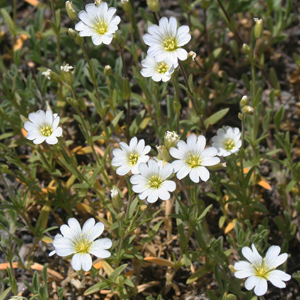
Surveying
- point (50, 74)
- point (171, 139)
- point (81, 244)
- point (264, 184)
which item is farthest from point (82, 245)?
point (264, 184)

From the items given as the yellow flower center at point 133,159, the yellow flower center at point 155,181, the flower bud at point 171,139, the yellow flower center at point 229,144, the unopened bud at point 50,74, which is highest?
the unopened bud at point 50,74

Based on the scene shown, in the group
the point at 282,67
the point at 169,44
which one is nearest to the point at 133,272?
the point at 169,44

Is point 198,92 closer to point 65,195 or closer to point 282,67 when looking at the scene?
point 282,67

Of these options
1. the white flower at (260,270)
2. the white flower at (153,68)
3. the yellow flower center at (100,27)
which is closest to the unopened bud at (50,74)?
the yellow flower center at (100,27)

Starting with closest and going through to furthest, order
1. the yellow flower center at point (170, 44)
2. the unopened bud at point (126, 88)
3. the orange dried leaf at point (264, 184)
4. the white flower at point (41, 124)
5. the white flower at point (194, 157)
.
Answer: the white flower at point (194, 157), the yellow flower center at point (170, 44), the white flower at point (41, 124), the unopened bud at point (126, 88), the orange dried leaf at point (264, 184)

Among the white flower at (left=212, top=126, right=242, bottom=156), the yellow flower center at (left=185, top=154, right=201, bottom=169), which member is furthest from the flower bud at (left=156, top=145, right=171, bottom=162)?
the white flower at (left=212, top=126, right=242, bottom=156)

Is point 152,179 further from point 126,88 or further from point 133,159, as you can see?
point 126,88

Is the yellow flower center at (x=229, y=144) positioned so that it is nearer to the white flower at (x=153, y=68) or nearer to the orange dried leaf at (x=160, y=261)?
the white flower at (x=153, y=68)
